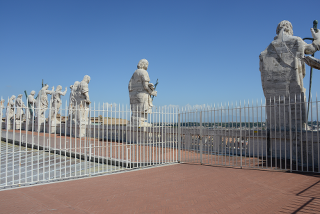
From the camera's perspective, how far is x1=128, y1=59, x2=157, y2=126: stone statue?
13359 mm

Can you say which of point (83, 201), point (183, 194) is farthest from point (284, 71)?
point (83, 201)

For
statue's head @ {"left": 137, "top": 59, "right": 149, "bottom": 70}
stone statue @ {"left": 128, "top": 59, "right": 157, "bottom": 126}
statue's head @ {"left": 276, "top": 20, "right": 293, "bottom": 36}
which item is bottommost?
stone statue @ {"left": 128, "top": 59, "right": 157, "bottom": 126}

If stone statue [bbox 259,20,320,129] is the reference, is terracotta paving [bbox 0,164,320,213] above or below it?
below

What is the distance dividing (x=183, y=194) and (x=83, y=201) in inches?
86.6

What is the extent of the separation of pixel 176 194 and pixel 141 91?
8.74 m

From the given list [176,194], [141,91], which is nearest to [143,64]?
[141,91]

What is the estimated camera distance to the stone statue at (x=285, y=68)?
8.53 meters

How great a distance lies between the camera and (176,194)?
5410 mm

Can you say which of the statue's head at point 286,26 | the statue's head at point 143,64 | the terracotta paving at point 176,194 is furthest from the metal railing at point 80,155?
the statue's head at point 286,26

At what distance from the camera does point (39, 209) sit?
4.56m

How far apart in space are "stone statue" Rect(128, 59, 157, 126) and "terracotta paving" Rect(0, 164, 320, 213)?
6.26m

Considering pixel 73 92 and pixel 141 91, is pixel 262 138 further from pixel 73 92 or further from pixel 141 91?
pixel 73 92

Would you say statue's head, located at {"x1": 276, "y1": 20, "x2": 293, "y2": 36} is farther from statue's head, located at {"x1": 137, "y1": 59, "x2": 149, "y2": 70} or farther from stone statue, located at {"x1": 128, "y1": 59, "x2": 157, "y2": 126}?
statue's head, located at {"x1": 137, "y1": 59, "x2": 149, "y2": 70}

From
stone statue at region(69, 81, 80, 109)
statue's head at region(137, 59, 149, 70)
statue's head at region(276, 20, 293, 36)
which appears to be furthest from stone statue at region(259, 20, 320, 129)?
stone statue at region(69, 81, 80, 109)
